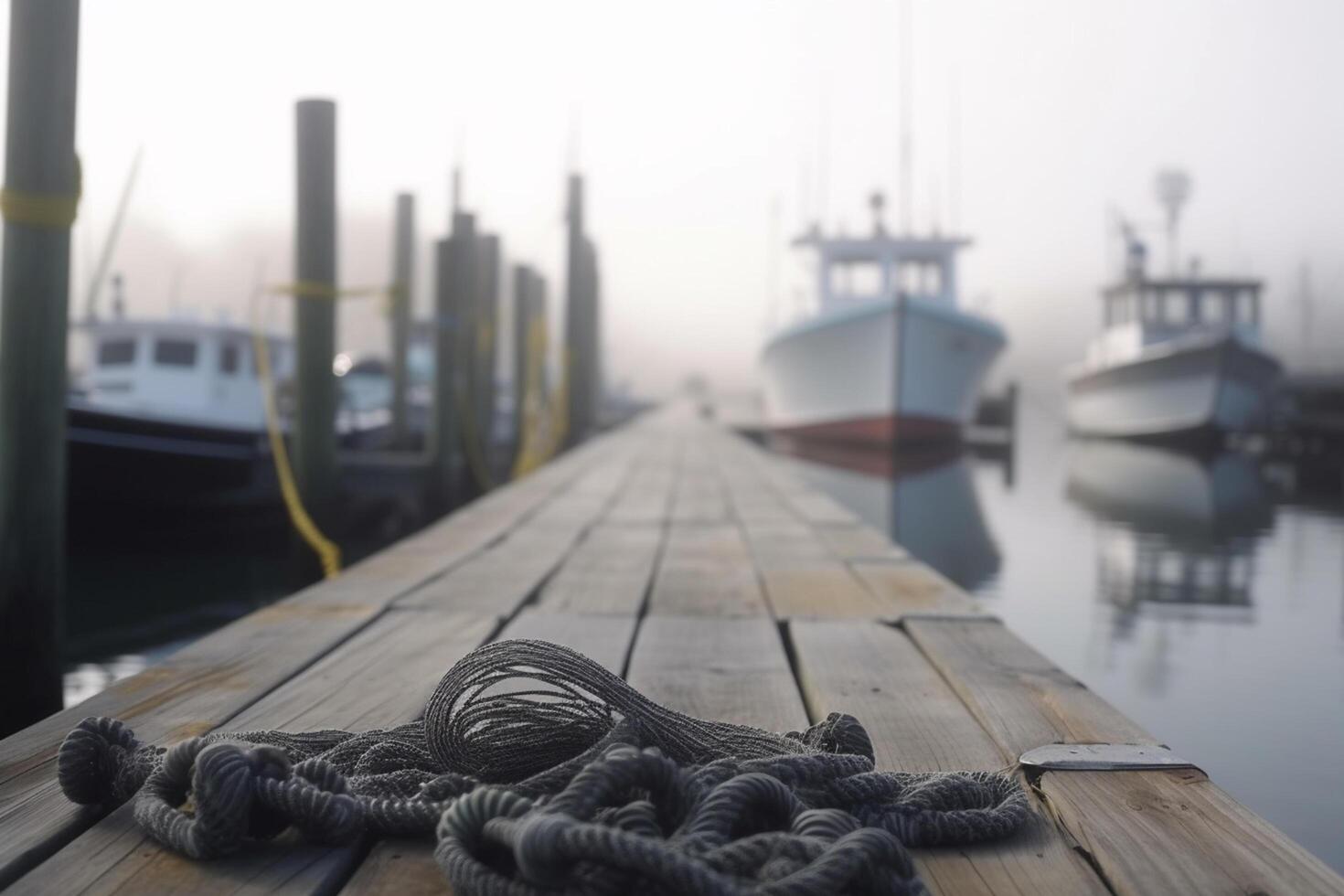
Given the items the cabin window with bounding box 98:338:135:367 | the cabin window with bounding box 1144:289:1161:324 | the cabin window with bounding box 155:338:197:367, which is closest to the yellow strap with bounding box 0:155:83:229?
the cabin window with bounding box 155:338:197:367

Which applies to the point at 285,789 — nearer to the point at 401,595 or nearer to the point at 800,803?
the point at 800,803

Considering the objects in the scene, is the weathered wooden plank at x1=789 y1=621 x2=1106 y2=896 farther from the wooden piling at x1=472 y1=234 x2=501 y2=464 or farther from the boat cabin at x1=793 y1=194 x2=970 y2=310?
the boat cabin at x1=793 y1=194 x2=970 y2=310

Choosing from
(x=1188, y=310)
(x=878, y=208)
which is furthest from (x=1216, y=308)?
(x=878, y=208)

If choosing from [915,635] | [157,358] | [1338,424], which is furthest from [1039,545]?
[1338,424]

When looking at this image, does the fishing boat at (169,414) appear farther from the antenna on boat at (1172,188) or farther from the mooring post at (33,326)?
the antenna on boat at (1172,188)

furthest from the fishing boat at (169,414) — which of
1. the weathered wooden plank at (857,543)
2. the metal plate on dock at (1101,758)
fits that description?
the metal plate on dock at (1101,758)

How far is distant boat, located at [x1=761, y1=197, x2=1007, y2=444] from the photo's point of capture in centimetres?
1922

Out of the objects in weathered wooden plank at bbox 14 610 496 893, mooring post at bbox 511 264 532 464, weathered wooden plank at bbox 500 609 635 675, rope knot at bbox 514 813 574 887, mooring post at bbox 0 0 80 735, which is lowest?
weathered wooden plank at bbox 14 610 496 893

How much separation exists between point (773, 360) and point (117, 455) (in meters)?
16.3

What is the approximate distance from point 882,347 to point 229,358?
10.3 metres

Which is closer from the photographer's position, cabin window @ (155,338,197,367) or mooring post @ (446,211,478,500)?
mooring post @ (446,211,478,500)

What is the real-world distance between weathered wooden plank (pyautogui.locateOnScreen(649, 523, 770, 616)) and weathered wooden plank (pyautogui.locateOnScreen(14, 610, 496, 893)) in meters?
0.60

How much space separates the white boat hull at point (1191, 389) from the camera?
22984 millimetres

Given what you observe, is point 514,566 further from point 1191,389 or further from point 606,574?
point 1191,389
